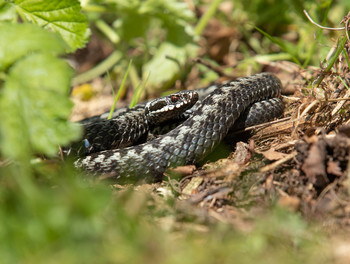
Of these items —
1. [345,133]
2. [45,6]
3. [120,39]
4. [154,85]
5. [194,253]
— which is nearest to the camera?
[194,253]

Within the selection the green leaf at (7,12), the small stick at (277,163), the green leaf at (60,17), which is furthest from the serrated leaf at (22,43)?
the small stick at (277,163)

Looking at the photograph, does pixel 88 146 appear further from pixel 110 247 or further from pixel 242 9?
pixel 242 9

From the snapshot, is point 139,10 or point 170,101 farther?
point 139,10

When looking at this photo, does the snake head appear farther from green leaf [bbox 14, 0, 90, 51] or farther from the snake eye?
green leaf [bbox 14, 0, 90, 51]

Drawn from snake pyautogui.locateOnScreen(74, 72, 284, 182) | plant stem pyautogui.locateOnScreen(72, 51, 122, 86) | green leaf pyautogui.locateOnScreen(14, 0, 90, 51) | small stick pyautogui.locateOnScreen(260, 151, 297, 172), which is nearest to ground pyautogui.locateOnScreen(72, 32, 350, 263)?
small stick pyautogui.locateOnScreen(260, 151, 297, 172)

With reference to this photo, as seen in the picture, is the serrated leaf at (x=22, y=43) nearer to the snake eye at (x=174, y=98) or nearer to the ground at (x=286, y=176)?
the ground at (x=286, y=176)

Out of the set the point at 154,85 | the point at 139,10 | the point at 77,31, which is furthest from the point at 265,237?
the point at 139,10
